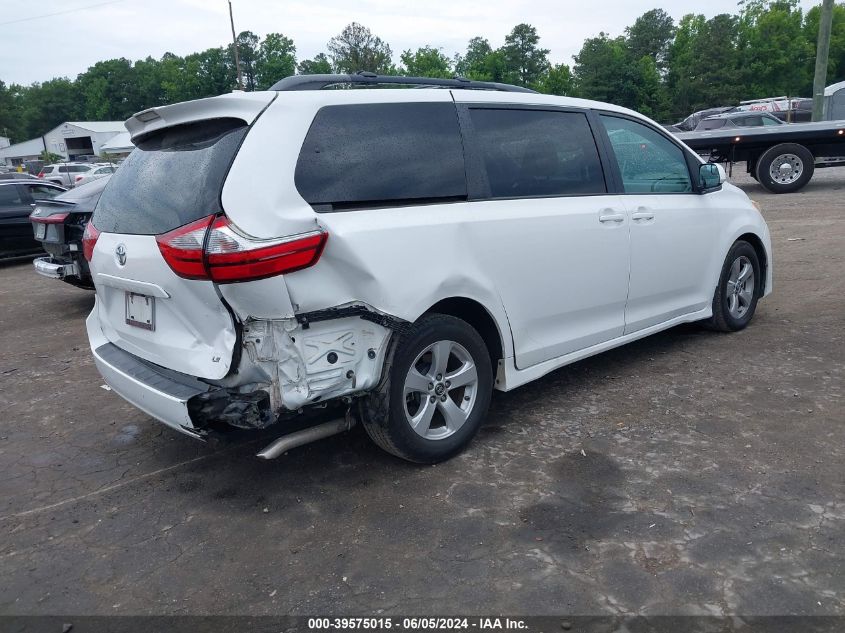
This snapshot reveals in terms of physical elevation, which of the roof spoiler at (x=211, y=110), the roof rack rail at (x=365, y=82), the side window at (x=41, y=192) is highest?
the roof rack rail at (x=365, y=82)

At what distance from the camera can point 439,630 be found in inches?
95.0

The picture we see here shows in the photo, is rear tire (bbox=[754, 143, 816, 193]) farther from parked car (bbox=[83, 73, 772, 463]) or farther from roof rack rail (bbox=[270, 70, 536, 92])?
roof rack rail (bbox=[270, 70, 536, 92])

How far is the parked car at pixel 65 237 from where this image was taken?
7301 mm

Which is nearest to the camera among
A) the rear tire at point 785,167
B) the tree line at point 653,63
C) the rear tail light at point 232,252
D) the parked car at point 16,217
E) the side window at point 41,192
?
the rear tail light at point 232,252

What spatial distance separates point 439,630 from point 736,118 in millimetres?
19445

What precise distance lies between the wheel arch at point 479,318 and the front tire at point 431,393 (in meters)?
0.10

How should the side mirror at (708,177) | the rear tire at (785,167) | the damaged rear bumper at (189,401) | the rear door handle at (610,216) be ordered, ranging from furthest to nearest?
the rear tire at (785,167) < the side mirror at (708,177) < the rear door handle at (610,216) < the damaged rear bumper at (189,401)

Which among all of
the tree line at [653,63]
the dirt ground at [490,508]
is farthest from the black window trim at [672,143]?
the tree line at [653,63]

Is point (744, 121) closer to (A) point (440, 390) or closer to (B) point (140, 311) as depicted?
(A) point (440, 390)

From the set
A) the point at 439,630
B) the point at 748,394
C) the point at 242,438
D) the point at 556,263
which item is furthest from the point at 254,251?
the point at 748,394

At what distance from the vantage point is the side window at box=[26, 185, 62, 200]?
11.6 metres

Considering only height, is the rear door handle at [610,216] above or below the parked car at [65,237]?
above

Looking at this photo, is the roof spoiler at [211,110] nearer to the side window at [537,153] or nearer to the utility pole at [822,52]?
the side window at [537,153]

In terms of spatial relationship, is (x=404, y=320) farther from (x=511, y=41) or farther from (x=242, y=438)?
(x=511, y=41)
